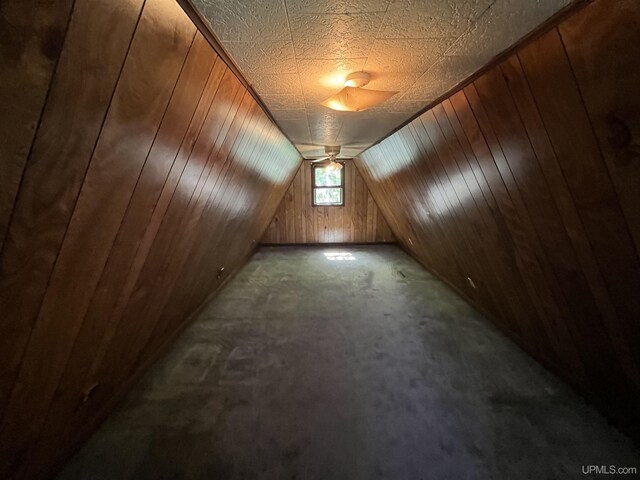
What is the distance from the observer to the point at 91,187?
3.04 ft

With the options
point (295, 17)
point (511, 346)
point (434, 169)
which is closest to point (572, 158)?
point (295, 17)

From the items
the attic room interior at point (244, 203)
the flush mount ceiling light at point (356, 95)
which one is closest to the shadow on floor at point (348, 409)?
the attic room interior at point (244, 203)

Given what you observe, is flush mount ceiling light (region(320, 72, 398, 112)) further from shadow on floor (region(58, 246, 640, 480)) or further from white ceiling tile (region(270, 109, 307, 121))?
shadow on floor (region(58, 246, 640, 480))

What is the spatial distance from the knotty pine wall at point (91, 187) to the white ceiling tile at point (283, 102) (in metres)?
0.13

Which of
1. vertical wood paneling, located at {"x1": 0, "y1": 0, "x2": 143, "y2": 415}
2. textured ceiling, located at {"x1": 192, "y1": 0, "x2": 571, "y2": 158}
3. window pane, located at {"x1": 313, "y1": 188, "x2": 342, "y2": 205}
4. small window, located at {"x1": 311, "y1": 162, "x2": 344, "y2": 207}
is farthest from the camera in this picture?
window pane, located at {"x1": 313, "y1": 188, "x2": 342, "y2": 205}

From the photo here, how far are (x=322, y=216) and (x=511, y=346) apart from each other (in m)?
4.39

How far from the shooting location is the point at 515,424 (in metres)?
1.74

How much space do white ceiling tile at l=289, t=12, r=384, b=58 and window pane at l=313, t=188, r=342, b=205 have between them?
16.6 ft

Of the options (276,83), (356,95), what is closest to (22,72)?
(276,83)

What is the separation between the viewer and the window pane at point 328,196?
6328 mm

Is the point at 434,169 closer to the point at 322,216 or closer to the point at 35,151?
the point at 35,151

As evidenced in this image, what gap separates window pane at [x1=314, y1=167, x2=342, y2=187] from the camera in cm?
624
